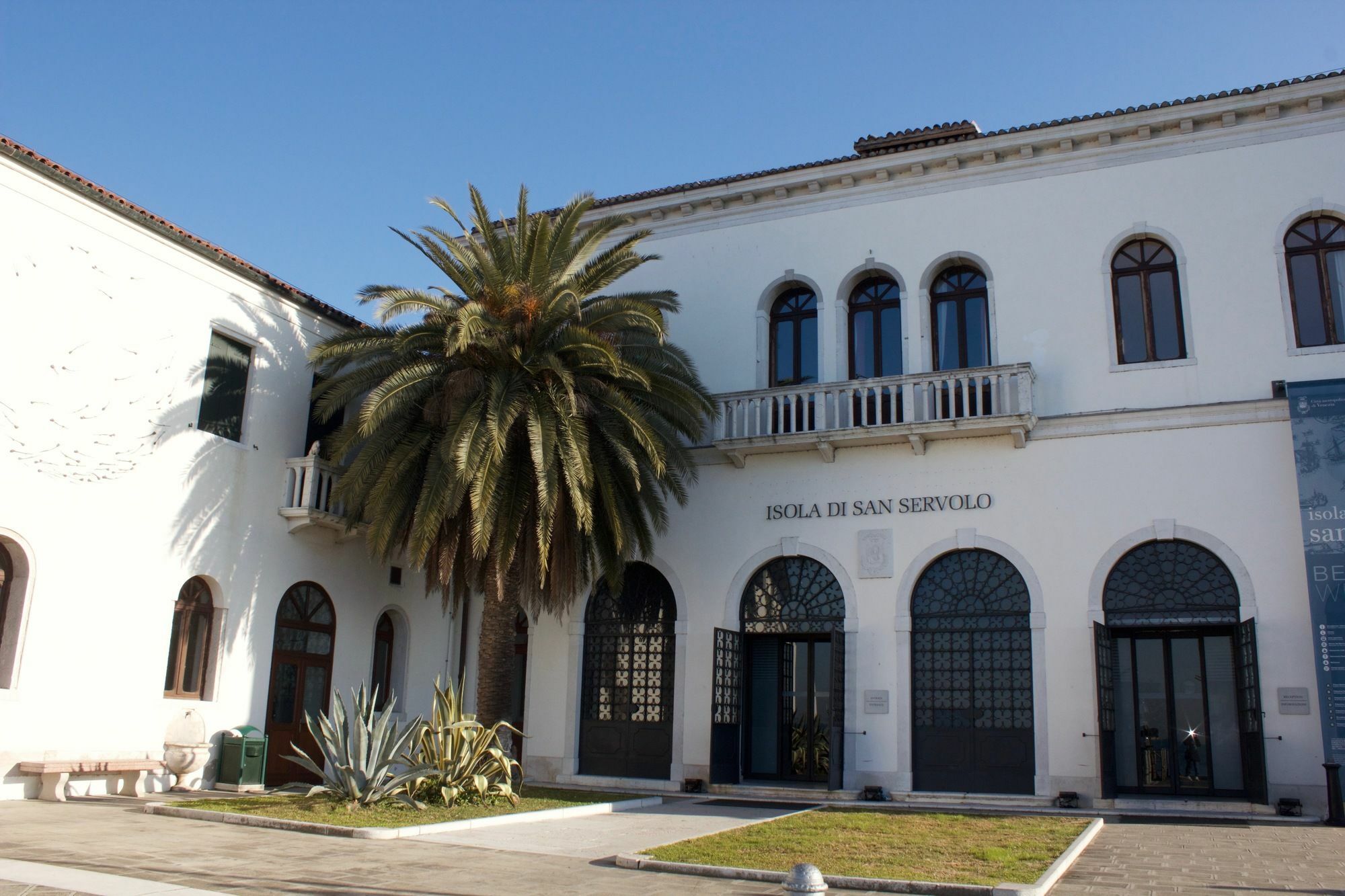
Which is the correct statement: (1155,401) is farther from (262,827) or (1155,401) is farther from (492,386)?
(262,827)

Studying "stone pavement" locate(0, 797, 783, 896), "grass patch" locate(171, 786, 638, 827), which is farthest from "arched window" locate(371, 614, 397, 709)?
"stone pavement" locate(0, 797, 783, 896)

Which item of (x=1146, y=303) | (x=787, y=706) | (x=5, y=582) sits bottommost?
(x=787, y=706)

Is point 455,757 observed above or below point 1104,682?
below

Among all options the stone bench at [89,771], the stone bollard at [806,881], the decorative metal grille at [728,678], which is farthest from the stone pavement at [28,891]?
the decorative metal grille at [728,678]

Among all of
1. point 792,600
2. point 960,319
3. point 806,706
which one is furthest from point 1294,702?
point 960,319

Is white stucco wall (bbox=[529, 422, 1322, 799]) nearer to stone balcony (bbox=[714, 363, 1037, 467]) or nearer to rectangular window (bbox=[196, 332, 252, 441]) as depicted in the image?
stone balcony (bbox=[714, 363, 1037, 467])

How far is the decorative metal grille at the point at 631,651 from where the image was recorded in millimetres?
20469

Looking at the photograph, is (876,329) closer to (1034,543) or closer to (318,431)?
(1034,543)

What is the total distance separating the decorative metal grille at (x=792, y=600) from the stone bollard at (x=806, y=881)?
12.8 m

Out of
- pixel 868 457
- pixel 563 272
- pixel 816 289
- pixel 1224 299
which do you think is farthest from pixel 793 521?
pixel 1224 299

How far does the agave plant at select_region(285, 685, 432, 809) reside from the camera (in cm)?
1373

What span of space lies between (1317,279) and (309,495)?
53.7 ft

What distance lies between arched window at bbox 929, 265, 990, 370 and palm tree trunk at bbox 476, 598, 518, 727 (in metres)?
8.41

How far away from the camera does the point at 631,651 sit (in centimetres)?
2080
